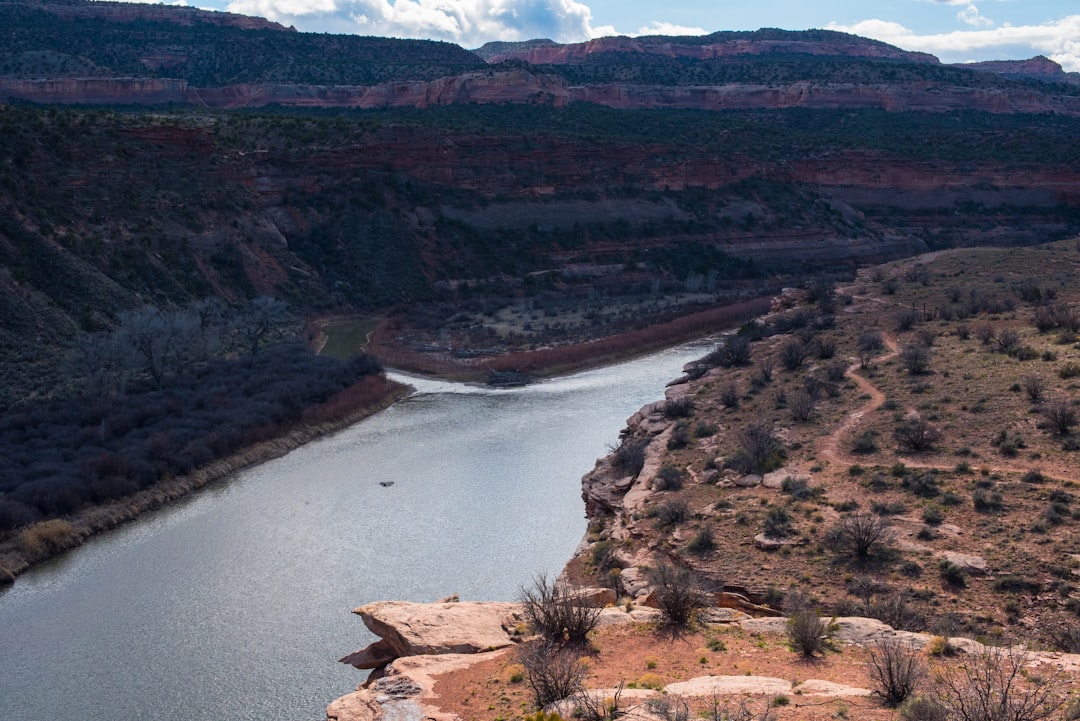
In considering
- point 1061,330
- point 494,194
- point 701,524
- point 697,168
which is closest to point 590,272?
point 494,194

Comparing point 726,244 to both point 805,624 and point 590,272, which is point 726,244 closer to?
point 590,272

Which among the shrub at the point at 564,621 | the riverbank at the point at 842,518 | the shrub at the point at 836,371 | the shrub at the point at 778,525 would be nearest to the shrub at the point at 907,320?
the riverbank at the point at 842,518

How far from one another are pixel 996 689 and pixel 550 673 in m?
3.98

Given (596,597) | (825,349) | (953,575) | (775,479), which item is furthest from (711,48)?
(596,597)

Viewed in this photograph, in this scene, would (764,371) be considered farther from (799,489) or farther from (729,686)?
(729,686)

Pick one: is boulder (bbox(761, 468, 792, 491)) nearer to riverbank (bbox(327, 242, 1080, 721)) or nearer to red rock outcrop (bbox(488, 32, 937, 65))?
riverbank (bbox(327, 242, 1080, 721))

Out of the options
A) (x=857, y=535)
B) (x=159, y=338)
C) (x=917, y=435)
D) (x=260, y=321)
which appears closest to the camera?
(x=857, y=535)

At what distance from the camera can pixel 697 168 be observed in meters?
66.0

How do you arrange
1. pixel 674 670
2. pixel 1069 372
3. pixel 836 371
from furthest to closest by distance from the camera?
pixel 836 371
pixel 1069 372
pixel 674 670

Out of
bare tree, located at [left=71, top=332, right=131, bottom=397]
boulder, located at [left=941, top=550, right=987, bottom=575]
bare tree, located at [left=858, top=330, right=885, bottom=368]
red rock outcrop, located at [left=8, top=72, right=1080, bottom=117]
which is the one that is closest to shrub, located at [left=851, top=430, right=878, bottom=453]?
boulder, located at [left=941, top=550, right=987, bottom=575]

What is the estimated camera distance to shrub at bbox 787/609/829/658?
11094 mm

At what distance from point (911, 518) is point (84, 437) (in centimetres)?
2005

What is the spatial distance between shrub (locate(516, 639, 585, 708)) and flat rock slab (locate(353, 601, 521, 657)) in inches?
37.4

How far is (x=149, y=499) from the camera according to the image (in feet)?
79.4
